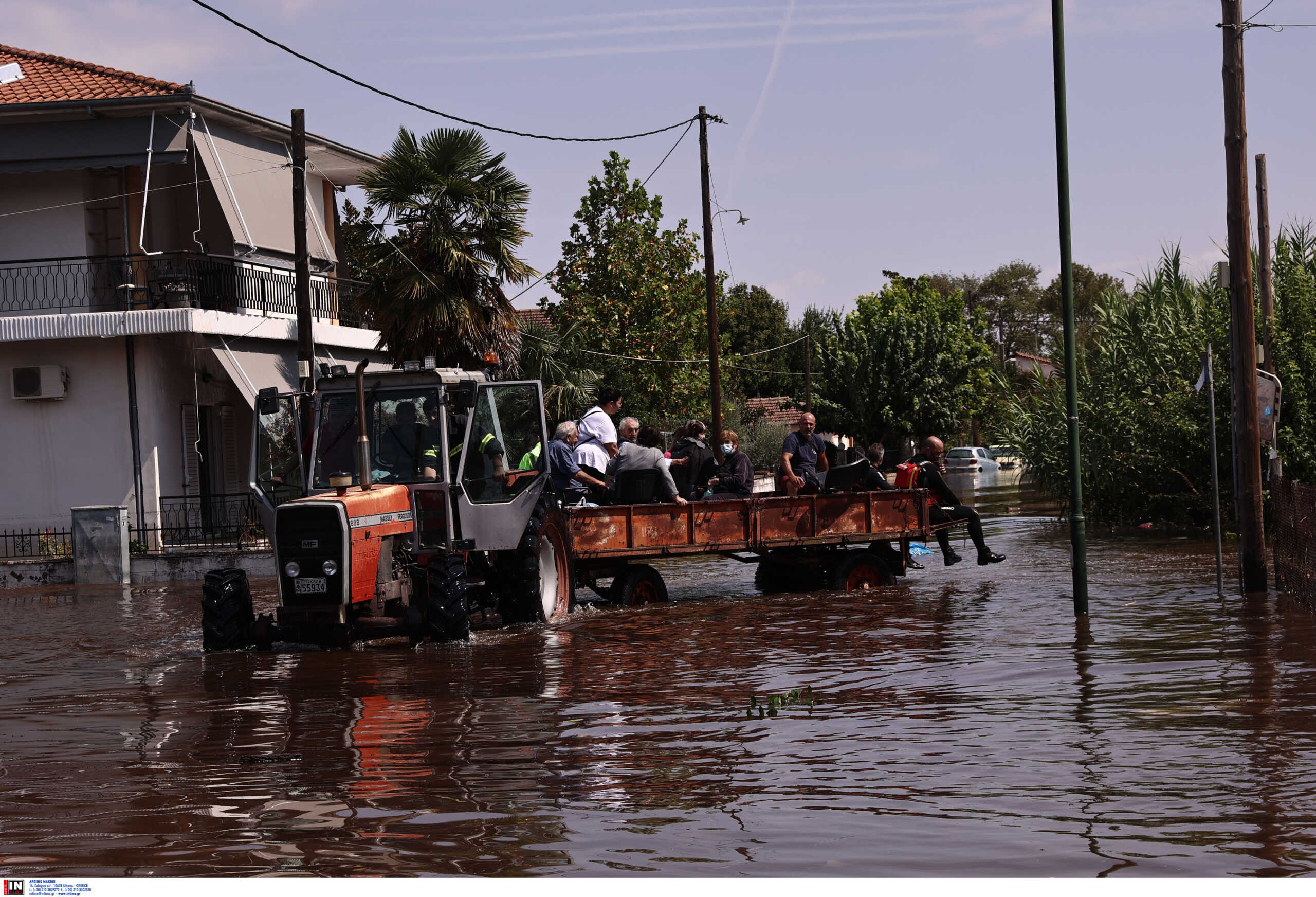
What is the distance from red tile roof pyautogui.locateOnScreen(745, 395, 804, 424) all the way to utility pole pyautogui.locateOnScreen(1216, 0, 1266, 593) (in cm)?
4590

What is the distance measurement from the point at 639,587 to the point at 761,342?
195 feet

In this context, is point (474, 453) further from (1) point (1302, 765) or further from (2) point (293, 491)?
(1) point (1302, 765)

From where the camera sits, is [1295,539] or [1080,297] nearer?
[1295,539]

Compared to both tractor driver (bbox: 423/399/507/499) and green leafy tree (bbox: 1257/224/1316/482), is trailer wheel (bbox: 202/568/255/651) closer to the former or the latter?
tractor driver (bbox: 423/399/507/499)

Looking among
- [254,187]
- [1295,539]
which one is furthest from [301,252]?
[1295,539]

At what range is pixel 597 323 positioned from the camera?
4359 centimetres

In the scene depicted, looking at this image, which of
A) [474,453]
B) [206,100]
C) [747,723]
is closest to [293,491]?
[474,453]

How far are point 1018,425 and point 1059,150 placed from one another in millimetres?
18699

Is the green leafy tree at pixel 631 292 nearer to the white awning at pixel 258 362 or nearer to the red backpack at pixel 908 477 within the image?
the white awning at pixel 258 362

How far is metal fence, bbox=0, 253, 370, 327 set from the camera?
26.0 meters

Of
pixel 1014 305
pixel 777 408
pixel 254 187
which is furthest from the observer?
pixel 1014 305

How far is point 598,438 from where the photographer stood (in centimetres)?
1655

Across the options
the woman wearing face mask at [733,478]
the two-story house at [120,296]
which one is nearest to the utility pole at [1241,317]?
the woman wearing face mask at [733,478]

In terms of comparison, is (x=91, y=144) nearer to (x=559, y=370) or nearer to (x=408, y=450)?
(x=559, y=370)
